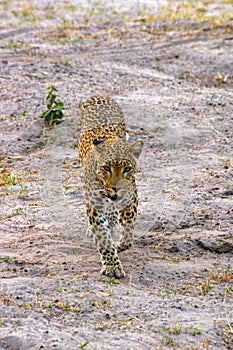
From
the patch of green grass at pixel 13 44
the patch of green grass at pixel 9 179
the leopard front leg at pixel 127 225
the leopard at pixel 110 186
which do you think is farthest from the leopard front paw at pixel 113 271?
the patch of green grass at pixel 13 44

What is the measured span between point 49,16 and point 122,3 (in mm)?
2134

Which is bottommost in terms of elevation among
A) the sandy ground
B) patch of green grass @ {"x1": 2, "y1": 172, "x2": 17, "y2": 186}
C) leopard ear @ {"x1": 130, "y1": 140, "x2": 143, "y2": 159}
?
patch of green grass @ {"x1": 2, "y1": 172, "x2": 17, "y2": 186}

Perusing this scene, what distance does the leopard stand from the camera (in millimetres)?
7316

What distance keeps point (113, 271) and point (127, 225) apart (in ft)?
2.30

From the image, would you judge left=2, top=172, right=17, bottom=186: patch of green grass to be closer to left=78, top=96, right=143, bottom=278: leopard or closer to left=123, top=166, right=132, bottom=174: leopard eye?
left=78, top=96, right=143, bottom=278: leopard

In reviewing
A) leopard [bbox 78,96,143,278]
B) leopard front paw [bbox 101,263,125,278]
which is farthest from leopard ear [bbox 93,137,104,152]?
leopard front paw [bbox 101,263,125,278]

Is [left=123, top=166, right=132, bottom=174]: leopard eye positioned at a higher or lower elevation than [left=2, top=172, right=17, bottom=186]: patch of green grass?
higher

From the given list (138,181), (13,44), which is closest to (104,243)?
(138,181)

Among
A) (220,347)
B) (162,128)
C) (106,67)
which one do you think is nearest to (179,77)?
(106,67)

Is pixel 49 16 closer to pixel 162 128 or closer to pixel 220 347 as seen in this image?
pixel 162 128

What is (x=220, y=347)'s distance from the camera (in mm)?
6242

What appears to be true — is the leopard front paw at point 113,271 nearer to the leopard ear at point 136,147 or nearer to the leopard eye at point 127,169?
the leopard eye at point 127,169

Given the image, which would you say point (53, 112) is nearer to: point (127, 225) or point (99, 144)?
point (127, 225)

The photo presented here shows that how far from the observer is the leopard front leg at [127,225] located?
7957 mm
